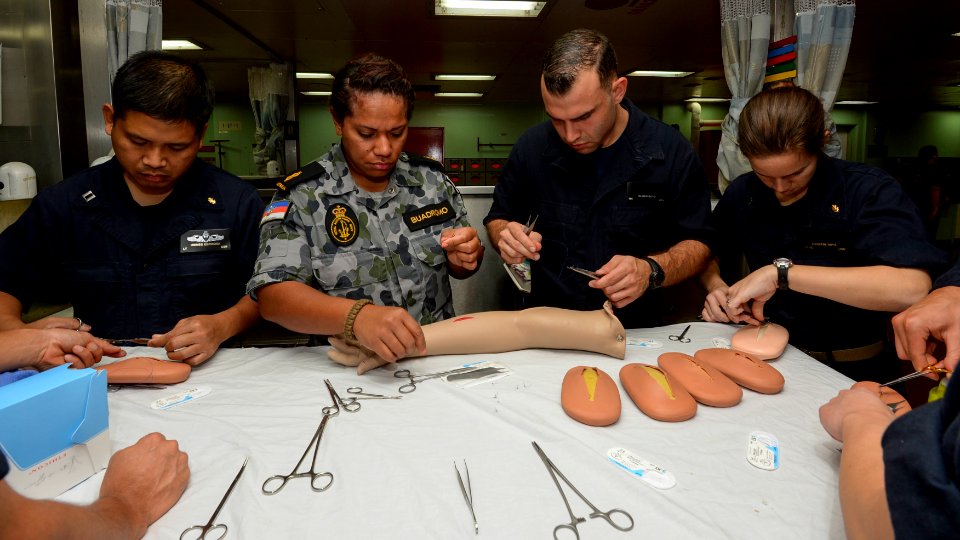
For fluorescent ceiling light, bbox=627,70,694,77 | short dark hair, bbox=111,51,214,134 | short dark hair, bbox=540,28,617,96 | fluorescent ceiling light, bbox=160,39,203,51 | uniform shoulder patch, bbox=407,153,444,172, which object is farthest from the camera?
fluorescent ceiling light, bbox=627,70,694,77

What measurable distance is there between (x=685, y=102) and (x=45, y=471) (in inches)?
484

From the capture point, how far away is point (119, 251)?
180cm

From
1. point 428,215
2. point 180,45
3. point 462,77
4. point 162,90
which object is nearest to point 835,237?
point 428,215

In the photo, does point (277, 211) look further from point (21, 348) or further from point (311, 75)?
point (311, 75)

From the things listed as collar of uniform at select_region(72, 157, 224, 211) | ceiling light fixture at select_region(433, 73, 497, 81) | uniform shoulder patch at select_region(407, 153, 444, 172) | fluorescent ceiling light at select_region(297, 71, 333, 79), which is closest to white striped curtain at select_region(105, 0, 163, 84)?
collar of uniform at select_region(72, 157, 224, 211)

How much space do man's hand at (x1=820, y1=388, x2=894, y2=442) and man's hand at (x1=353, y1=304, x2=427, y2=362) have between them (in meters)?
0.85

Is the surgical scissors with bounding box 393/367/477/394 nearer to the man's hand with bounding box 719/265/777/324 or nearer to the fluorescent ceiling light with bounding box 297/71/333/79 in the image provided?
the man's hand with bounding box 719/265/777/324

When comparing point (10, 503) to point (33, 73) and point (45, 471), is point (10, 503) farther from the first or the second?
point (33, 73)

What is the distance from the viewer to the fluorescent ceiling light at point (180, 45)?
6.11 metres

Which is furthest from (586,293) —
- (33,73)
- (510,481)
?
(33,73)

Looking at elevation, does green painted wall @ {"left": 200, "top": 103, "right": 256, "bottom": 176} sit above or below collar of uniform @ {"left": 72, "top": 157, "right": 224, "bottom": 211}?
above

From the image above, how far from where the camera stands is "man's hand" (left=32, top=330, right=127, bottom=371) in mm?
1259

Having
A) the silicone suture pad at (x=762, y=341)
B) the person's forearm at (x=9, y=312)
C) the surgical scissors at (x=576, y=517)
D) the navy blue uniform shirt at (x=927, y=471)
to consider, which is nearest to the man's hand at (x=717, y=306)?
the silicone suture pad at (x=762, y=341)

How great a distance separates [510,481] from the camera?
2.94 ft
